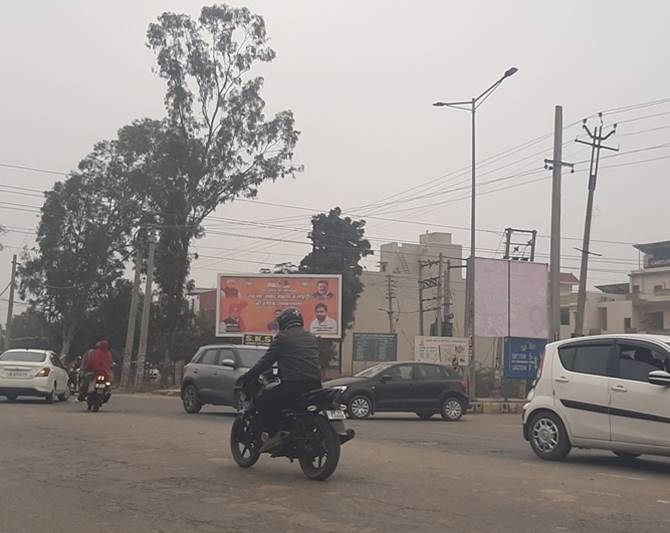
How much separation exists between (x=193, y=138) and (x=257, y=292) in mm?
13378

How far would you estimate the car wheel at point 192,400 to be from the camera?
19703 millimetres

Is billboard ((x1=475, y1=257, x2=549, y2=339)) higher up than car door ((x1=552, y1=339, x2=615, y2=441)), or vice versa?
billboard ((x1=475, y1=257, x2=549, y2=339))

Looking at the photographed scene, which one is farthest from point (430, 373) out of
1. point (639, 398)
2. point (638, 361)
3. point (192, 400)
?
point (639, 398)

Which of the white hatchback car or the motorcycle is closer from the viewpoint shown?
the white hatchback car

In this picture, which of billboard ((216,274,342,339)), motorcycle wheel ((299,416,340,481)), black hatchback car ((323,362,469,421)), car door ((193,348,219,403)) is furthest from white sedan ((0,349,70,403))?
billboard ((216,274,342,339))

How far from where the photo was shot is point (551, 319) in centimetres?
2952

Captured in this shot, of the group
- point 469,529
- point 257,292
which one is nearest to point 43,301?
point 257,292

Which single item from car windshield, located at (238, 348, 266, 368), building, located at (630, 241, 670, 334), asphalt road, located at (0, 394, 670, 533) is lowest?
asphalt road, located at (0, 394, 670, 533)

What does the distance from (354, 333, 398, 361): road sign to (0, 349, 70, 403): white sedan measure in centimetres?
2316

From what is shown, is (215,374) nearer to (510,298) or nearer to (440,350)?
(440,350)

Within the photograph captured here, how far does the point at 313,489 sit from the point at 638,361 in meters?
4.91

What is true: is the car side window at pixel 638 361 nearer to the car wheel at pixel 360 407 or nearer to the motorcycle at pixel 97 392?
the car wheel at pixel 360 407

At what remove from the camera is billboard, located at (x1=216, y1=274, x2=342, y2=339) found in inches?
1442

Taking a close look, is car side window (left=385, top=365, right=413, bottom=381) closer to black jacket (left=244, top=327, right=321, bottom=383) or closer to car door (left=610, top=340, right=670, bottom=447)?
car door (left=610, top=340, right=670, bottom=447)
